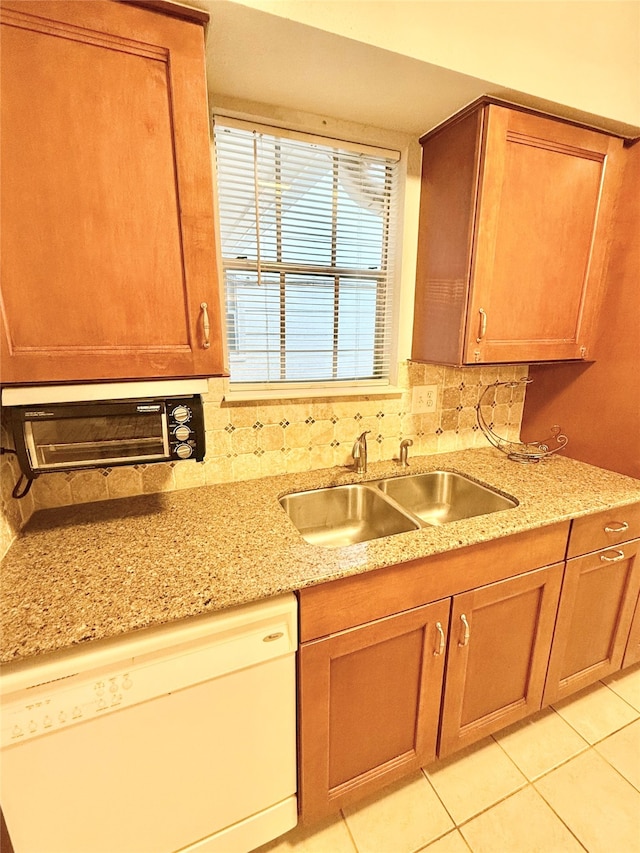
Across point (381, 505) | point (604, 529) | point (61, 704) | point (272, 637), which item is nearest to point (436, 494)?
point (381, 505)

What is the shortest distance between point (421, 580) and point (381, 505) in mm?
413

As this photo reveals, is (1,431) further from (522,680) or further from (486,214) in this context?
(522,680)

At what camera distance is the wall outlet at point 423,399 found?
1719mm

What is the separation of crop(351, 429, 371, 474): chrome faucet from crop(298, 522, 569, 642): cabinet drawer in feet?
1.83

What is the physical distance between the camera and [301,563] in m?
0.96

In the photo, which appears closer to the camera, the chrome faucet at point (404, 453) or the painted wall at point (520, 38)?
the painted wall at point (520, 38)

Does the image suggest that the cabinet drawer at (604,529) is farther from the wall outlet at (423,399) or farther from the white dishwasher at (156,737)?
the white dishwasher at (156,737)

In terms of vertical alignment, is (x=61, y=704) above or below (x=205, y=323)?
below

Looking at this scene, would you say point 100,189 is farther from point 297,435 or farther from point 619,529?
point 619,529

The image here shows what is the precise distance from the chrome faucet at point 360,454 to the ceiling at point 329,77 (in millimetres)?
1143

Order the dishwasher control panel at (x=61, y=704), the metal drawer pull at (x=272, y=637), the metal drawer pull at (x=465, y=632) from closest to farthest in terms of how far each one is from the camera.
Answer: the dishwasher control panel at (x=61, y=704) < the metal drawer pull at (x=272, y=637) < the metal drawer pull at (x=465, y=632)

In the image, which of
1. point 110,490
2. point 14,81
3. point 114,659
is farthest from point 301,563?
point 14,81

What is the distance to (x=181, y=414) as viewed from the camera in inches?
41.1

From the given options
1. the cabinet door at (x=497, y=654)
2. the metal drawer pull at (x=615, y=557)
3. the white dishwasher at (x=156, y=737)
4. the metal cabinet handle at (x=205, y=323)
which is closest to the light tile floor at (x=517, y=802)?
the cabinet door at (x=497, y=654)
